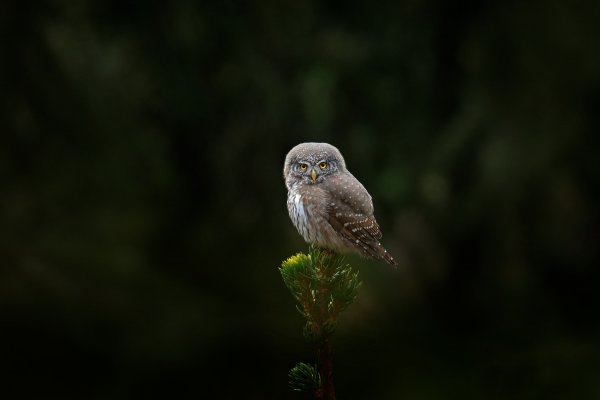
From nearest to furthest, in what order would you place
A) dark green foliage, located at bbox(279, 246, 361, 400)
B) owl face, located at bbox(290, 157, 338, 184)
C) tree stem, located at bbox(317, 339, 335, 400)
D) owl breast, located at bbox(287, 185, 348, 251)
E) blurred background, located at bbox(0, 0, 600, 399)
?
1. tree stem, located at bbox(317, 339, 335, 400)
2. dark green foliage, located at bbox(279, 246, 361, 400)
3. owl breast, located at bbox(287, 185, 348, 251)
4. owl face, located at bbox(290, 157, 338, 184)
5. blurred background, located at bbox(0, 0, 600, 399)

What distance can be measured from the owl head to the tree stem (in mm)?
944

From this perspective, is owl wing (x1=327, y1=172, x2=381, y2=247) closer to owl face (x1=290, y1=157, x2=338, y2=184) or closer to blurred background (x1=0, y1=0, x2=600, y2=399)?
owl face (x1=290, y1=157, x2=338, y2=184)

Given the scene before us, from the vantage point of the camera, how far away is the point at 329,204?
7.58ft

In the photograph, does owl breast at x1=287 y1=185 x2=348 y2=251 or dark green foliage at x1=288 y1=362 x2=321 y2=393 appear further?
owl breast at x1=287 y1=185 x2=348 y2=251

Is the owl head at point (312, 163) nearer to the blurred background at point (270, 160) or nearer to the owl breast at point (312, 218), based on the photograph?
the owl breast at point (312, 218)

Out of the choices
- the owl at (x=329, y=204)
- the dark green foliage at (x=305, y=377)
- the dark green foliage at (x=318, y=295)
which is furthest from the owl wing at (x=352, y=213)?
the dark green foliage at (x=305, y=377)

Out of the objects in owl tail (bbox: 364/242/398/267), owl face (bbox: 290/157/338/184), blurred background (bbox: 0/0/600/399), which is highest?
blurred background (bbox: 0/0/600/399)

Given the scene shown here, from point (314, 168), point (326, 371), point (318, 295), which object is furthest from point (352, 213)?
point (326, 371)

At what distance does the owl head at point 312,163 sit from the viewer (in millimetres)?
2268

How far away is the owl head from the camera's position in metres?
2.27

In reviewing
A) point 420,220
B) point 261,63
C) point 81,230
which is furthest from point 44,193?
point 420,220

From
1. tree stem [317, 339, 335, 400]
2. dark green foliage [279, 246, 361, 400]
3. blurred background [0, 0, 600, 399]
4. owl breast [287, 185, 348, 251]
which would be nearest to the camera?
tree stem [317, 339, 335, 400]

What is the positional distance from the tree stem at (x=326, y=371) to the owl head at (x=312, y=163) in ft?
3.10

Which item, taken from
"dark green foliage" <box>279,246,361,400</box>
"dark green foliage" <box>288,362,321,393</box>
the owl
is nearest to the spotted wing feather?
the owl
